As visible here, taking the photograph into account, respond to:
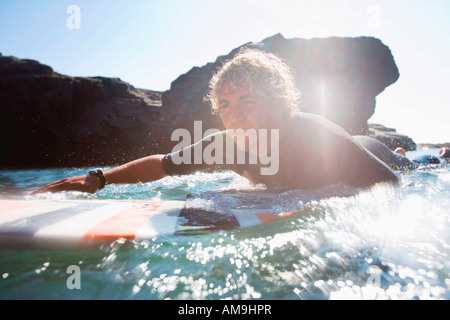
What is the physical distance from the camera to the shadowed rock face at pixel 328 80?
23.2m

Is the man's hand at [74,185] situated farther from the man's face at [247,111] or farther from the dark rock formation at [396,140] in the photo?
the dark rock formation at [396,140]

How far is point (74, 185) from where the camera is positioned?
2156 millimetres

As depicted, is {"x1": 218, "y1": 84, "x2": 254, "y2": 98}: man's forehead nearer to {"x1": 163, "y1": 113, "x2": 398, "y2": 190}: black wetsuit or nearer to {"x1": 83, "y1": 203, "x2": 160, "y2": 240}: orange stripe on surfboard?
{"x1": 163, "y1": 113, "x2": 398, "y2": 190}: black wetsuit

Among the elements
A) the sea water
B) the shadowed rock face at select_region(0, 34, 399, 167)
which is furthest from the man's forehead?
the shadowed rock face at select_region(0, 34, 399, 167)

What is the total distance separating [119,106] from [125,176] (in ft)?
96.9

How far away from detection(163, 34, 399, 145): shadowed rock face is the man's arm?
1808cm

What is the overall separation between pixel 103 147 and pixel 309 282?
1143 inches

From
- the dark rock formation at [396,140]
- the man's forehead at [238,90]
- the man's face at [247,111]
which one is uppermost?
the man's forehead at [238,90]

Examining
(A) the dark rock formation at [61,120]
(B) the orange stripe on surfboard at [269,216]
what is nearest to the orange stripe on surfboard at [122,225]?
(B) the orange stripe on surfboard at [269,216]

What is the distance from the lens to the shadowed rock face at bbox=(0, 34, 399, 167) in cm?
2391

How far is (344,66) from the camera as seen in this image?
1276 inches

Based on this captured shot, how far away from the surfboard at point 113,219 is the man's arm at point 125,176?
0.40 metres

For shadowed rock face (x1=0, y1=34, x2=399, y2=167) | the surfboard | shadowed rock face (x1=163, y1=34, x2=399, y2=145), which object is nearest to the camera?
the surfboard
